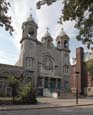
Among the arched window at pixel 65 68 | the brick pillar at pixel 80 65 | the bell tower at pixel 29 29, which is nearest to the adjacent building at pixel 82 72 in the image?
the brick pillar at pixel 80 65

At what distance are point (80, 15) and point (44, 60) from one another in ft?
160

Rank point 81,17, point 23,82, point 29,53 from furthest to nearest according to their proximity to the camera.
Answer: point 29,53 < point 23,82 < point 81,17

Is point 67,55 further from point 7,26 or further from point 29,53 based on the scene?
point 7,26

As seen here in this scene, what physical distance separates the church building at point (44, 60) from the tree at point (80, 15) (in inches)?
1554

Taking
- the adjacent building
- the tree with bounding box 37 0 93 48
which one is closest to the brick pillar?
the adjacent building

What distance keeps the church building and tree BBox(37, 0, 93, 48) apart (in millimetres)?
39466

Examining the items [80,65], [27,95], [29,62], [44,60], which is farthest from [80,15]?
[80,65]

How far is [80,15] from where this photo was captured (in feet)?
43.0

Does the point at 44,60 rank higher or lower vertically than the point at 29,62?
higher

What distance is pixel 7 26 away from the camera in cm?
1744

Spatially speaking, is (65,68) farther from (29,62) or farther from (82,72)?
(29,62)

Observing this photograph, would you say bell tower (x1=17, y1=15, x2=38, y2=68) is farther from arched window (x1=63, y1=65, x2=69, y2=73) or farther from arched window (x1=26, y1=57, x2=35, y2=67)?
arched window (x1=63, y1=65, x2=69, y2=73)

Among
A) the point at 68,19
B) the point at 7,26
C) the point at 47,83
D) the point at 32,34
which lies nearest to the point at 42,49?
the point at 32,34

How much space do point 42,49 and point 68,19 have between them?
157ft
